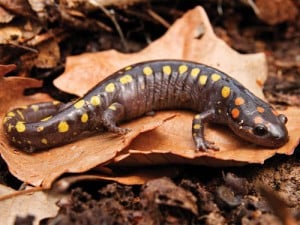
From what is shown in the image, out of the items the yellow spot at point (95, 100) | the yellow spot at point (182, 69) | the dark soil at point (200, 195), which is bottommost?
the dark soil at point (200, 195)

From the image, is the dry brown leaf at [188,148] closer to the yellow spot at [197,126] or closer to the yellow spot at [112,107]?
the yellow spot at [197,126]

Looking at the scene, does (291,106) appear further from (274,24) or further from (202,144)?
(274,24)

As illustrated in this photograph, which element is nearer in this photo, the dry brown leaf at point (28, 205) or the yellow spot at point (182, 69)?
the dry brown leaf at point (28, 205)

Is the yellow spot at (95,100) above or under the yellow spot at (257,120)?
above

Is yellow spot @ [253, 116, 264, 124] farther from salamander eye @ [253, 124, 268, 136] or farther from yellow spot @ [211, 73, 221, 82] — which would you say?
yellow spot @ [211, 73, 221, 82]

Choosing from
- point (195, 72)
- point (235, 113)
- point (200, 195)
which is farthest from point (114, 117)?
point (200, 195)

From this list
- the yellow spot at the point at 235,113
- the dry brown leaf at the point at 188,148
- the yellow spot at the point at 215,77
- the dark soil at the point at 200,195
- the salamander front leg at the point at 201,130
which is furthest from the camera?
the yellow spot at the point at 215,77

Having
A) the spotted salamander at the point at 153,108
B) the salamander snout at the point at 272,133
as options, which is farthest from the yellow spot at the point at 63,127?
the salamander snout at the point at 272,133

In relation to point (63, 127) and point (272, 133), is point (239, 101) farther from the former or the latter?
point (63, 127)

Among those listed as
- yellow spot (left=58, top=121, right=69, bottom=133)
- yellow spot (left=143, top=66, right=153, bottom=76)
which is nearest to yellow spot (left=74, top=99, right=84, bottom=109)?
yellow spot (left=58, top=121, right=69, bottom=133)
